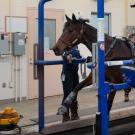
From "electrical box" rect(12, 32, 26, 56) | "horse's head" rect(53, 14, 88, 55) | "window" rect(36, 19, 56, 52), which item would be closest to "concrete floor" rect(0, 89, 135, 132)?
"electrical box" rect(12, 32, 26, 56)

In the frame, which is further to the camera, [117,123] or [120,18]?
[120,18]

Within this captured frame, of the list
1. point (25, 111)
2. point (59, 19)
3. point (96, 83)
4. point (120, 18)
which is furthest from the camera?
point (120, 18)

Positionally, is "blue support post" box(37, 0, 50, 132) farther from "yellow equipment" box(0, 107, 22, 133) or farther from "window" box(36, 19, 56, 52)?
"window" box(36, 19, 56, 52)

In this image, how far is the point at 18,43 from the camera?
8.18 m

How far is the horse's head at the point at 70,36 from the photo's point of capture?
5.17 meters

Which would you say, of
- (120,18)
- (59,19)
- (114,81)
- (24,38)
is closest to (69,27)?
(114,81)

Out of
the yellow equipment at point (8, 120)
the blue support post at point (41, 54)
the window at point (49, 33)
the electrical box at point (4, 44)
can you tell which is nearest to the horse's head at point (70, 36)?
the blue support post at point (41, 54)

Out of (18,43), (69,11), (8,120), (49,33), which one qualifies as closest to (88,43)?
(8,120)

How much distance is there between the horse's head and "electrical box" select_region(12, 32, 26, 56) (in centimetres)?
309

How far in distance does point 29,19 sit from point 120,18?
10.1ft

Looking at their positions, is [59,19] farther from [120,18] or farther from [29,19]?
[120,18]

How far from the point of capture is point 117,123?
5.60 m

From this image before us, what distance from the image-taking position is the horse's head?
5172mm

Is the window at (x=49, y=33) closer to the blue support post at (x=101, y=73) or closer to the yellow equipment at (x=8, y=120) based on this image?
the yellow equipment at (x=8, y=120)
